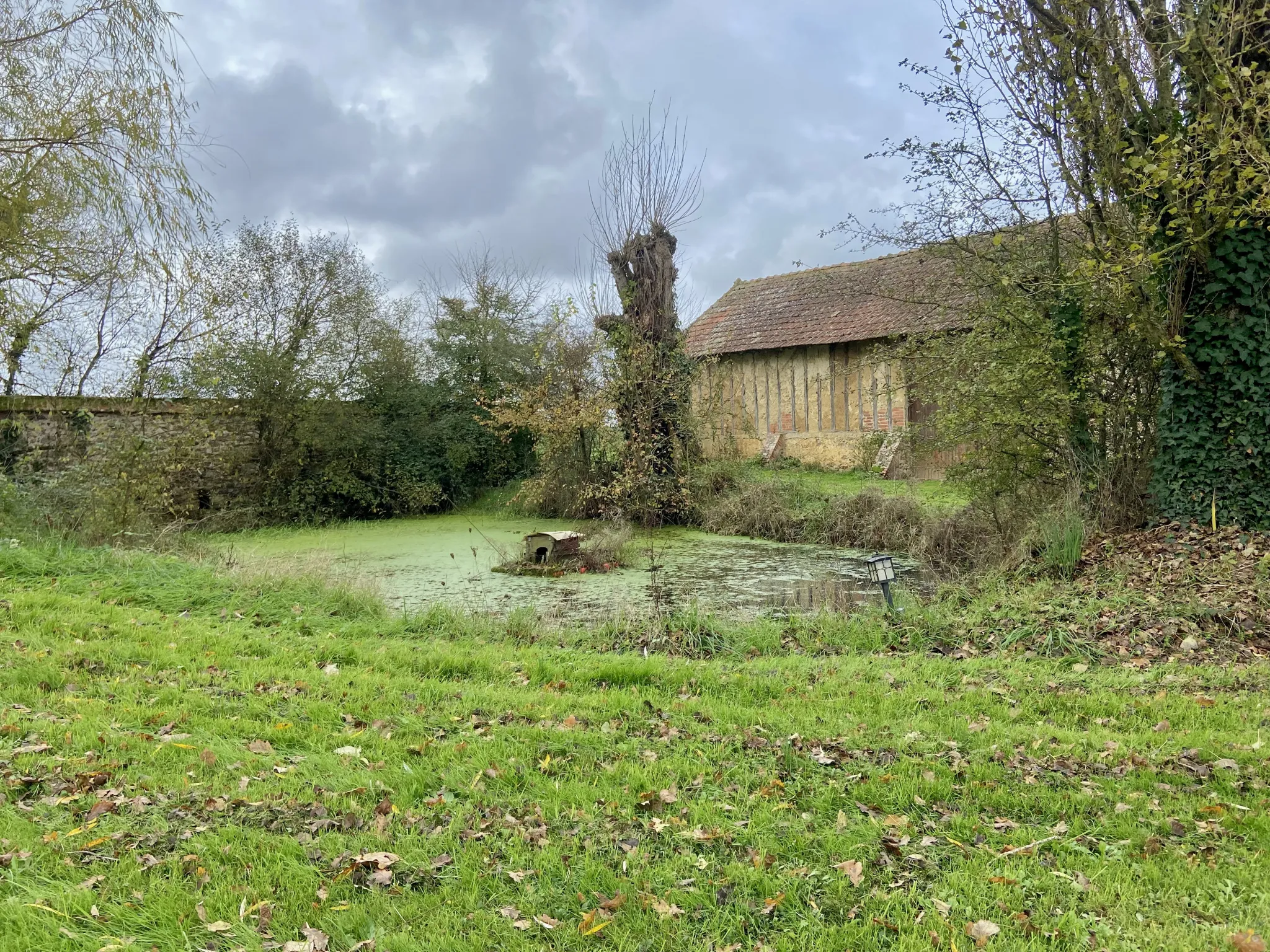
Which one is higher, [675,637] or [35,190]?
[35,190]

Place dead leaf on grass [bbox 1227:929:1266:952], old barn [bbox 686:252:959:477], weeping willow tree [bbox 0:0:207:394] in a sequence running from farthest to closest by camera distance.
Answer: old barn [bbox 686:252:959:477] < weeping willow tree [bbox 0:0:207:394] < dead leaf on grass [bbox 1227:929:1266:952]

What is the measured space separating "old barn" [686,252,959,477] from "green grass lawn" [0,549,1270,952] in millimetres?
10457

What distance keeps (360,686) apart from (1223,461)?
7321 millimetres

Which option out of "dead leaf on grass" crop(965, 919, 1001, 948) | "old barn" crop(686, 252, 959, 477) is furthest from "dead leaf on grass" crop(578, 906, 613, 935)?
"old barn" crop(686, 252, 959, 477)

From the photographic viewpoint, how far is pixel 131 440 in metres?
11.1

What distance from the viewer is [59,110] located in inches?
226

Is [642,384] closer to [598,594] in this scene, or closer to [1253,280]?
[598,594]

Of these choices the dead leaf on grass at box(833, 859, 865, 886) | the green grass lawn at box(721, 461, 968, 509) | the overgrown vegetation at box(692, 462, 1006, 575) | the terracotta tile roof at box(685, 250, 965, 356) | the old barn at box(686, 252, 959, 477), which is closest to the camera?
the dead leaf on grass at box(833, 859, 865, 886)

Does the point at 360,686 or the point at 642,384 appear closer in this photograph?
the point at 360,686

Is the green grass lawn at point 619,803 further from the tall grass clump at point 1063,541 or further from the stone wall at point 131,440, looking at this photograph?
the stone wall at point 131,440

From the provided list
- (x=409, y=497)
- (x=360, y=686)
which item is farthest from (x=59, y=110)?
(x=409, y=497)

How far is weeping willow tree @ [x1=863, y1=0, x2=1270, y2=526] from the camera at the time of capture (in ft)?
21.1

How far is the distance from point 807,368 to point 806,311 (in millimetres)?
1573

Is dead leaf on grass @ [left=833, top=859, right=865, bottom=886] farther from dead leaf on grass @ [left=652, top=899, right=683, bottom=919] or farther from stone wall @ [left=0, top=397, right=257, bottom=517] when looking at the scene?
stone wall @ [left=0, top=397, right=257, bottom=517]
